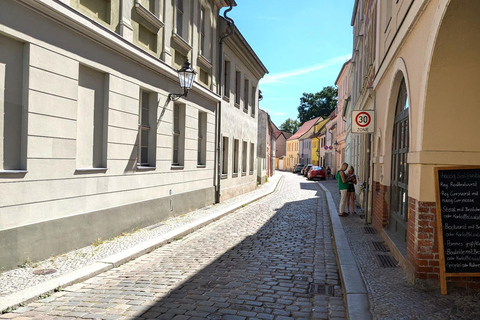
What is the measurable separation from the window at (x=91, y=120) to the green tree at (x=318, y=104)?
7251 cm

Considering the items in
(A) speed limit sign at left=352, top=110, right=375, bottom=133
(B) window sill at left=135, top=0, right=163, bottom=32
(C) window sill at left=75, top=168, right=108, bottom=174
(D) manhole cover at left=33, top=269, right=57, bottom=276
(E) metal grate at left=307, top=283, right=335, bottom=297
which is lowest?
(E) metal grate at left=307, top=283, right=335, bottom=297

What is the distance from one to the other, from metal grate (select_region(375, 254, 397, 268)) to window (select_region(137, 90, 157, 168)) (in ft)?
18.7

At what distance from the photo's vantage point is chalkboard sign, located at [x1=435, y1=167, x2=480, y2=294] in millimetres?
4574

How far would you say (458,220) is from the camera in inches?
182

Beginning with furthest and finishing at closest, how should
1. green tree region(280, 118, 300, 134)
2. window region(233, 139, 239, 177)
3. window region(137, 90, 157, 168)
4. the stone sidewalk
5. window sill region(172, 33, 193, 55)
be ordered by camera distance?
green tree region(280, 118, 300, 134), window region(233, 139, 239, 177), window sill region(172, 33, 193, 55), window region(137, 90, 157, 168), the stone sidewalk

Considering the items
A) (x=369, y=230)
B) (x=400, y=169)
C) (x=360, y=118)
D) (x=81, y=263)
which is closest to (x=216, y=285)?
(x=81, y=263)

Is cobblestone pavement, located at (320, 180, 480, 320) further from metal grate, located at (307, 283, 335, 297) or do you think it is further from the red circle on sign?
the red circle on sign

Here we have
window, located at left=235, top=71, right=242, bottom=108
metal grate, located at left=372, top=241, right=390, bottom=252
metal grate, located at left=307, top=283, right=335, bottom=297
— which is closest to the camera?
metal grate, located at left=307, top=283, right=335, bottom=297

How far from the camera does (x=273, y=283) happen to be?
18.4 ft

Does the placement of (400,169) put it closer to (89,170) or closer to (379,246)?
(379,246)

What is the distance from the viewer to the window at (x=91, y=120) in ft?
23.6

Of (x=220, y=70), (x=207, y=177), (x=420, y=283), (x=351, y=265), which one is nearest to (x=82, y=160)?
(x=351, y=265)

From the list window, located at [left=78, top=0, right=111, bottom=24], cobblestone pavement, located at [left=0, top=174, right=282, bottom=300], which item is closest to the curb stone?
cobblestone pavement, located at [left=0, top=174, right=282, bottom=300]

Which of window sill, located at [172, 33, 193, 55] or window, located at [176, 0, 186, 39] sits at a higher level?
window, located at [176, 0, 186, 39]
